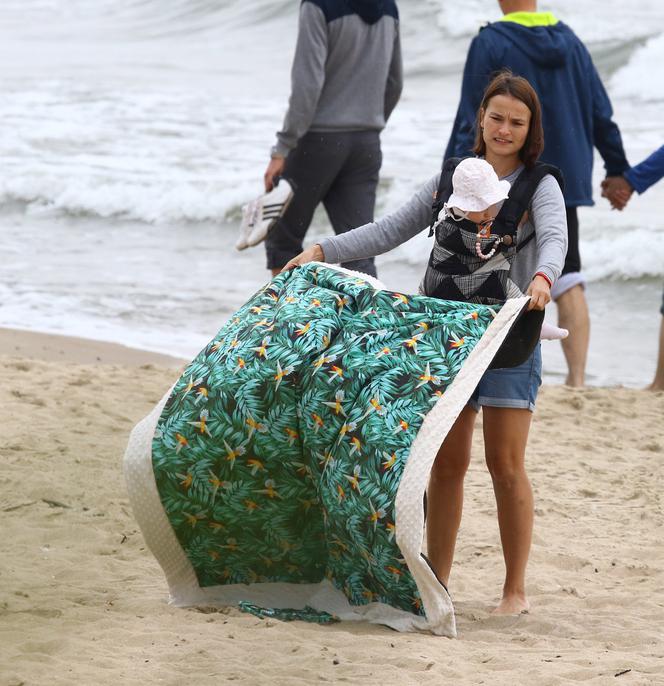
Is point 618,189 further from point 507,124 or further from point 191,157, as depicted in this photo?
point 191,157

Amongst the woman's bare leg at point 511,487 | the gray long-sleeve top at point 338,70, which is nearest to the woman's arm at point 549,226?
the woman's bare leg at point 511,487

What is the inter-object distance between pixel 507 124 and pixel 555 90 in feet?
6.80

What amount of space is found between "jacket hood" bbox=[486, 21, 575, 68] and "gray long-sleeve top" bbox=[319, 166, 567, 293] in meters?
1.84

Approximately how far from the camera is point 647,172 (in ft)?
19.5

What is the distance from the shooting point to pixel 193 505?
3.65 m

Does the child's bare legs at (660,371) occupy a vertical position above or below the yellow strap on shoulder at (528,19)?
below

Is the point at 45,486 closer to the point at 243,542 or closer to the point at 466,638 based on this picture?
the point at 243,542

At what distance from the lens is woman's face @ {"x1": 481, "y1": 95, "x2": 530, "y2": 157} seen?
12.1 feet

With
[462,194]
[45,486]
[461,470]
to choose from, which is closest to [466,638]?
[461,470]

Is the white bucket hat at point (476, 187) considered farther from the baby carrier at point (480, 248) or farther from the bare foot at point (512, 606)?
the bare foot at point (512, 606)

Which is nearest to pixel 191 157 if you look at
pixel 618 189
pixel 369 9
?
pixel 369 9

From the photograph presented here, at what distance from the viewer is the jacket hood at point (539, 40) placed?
546cm

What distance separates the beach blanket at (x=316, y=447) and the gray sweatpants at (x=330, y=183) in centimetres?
259

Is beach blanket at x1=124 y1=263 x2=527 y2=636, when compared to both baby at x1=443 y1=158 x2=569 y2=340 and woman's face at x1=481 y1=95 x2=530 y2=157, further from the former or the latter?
woman's face at x1=481 y1=95 x2=530 y2=157
